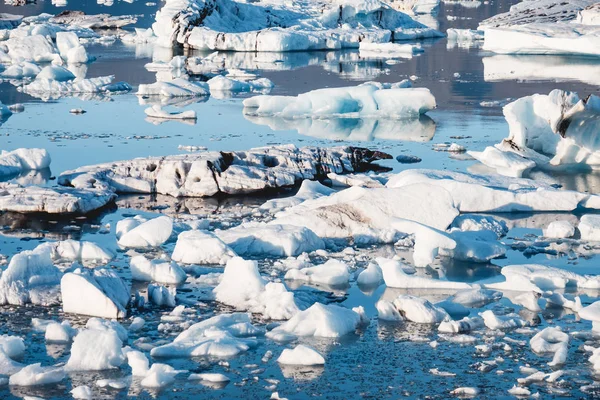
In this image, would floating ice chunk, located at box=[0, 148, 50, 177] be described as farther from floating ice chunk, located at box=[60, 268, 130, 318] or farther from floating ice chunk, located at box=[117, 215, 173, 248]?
floating ice chunk, located at box=[60, 268, 130, 318]

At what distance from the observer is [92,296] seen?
550cm

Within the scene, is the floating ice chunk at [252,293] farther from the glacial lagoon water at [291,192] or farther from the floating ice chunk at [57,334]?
the floating ice chunk at [57,334]

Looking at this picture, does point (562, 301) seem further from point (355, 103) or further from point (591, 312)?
point (355, 103)

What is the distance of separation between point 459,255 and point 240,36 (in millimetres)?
17661

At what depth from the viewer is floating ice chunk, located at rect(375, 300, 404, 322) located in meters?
5.45

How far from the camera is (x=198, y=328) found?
17.0ft

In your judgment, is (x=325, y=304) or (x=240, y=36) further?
(x=240, y=36)

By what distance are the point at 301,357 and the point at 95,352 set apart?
3.26 feet

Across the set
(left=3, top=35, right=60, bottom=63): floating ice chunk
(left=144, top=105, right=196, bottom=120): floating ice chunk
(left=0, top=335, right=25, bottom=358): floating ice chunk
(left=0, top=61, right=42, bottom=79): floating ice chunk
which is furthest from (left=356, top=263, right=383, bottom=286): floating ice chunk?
(left=3, top=35, right=60, bottom=63): floating ice chunk

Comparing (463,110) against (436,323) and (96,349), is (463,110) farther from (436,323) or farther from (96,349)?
(96,349)

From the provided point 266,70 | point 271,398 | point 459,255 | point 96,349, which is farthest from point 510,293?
point 266,70

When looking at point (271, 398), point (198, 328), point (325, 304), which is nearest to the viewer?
point (271, 398)

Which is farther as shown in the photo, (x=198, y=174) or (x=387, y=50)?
(x=387, y=50)

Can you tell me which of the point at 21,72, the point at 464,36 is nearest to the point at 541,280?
the point at 21,72
